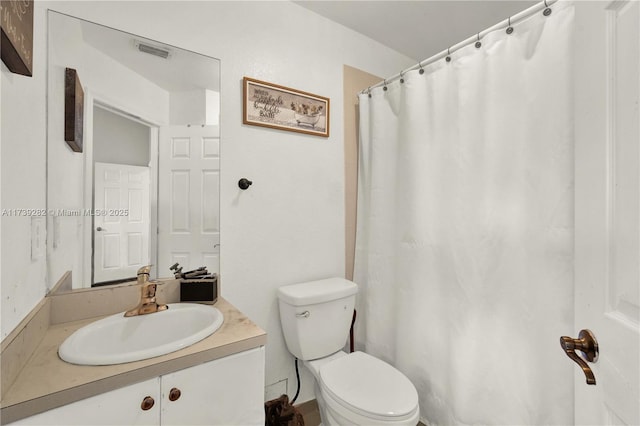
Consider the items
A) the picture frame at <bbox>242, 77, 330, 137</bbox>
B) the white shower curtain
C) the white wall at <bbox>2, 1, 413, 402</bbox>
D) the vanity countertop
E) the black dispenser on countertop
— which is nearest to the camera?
the vanity countertop

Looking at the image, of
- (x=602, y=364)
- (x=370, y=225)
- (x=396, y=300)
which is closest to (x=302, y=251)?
(x=370, y=225)

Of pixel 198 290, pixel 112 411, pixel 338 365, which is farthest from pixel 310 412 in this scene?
pixel 112 411

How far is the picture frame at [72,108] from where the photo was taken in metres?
1.07

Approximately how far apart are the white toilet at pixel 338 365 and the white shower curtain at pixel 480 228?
0.85 feet

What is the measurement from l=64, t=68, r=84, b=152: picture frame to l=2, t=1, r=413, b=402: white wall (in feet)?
0.89

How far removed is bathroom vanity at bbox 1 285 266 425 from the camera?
2.14 feet

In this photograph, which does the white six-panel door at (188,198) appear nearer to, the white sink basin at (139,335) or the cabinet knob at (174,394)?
the white sink basin at (139,335)

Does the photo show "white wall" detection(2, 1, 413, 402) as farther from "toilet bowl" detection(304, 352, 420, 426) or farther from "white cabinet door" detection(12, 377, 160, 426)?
"white cabinet door" detection(12, 377, 160, 426)

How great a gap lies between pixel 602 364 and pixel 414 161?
3.62 ft

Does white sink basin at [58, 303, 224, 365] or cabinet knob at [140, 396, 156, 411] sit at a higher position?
white sink basin at [58, 303, 224, 365]

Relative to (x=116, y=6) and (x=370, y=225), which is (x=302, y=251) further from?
(x=116, y=6)

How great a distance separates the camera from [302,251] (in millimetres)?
1688

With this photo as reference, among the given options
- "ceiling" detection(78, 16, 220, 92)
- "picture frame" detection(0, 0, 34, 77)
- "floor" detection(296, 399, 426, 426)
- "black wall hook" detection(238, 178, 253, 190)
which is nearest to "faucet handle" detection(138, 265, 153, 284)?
"black wall hook" detection(238, 178, 253, 190)

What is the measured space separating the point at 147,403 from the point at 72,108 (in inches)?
42.4
